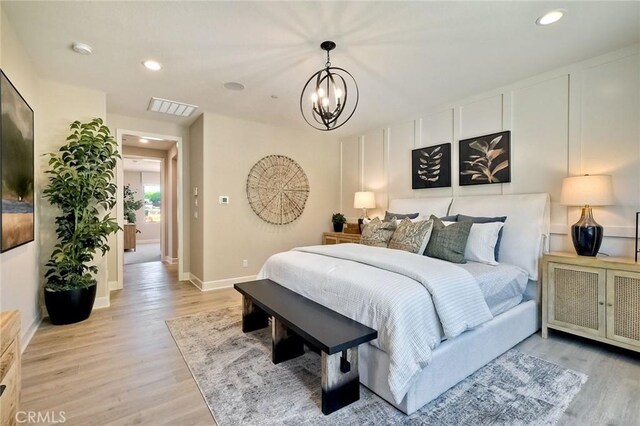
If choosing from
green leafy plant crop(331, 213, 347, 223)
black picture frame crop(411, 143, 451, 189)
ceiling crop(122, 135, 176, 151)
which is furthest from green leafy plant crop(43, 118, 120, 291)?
black picture frame crop(411, 143, 451, 189)

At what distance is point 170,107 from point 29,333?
2.97 meters

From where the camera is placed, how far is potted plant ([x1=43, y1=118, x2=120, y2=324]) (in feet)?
9.93

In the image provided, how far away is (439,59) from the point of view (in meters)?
2.82

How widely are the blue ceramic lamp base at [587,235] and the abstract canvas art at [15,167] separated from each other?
14.6 feet

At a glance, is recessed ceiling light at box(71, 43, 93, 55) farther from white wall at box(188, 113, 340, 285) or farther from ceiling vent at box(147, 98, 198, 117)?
white wall at box(188, 113, 340, 285)

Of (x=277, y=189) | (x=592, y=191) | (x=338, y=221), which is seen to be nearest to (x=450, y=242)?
(x=592, y=191)

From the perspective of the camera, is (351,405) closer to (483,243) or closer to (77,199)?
(483,243)

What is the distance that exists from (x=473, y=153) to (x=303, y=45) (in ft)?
8.02

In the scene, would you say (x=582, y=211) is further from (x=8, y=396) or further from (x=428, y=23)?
(x=8, y=396)

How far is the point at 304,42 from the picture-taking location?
2504mm

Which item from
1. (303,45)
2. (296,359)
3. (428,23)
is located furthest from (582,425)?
(303,45)

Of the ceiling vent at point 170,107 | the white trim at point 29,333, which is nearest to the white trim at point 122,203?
the ceiling vent at point 170,107

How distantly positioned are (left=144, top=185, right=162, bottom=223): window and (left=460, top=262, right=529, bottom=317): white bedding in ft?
34.9

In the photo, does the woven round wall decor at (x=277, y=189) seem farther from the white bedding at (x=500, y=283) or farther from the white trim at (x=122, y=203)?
the white bedding at (x=500, y=283)
